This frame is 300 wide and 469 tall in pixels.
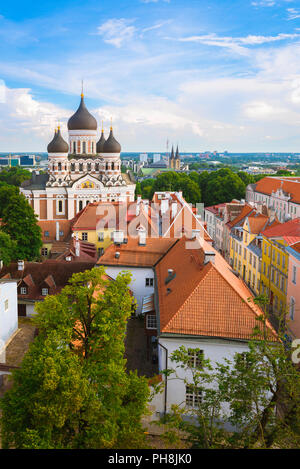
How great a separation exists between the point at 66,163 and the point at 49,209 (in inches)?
332

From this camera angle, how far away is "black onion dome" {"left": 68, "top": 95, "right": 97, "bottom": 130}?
7669 cm

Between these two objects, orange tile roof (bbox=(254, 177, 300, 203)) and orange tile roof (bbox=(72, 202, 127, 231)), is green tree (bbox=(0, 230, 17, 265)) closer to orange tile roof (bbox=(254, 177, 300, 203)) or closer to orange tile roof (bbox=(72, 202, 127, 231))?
orange tile roof (bbox=(72, 202, 127, 231))

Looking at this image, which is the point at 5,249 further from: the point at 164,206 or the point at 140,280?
the point at 164,206

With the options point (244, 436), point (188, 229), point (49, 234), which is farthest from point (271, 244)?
point (49, 234)

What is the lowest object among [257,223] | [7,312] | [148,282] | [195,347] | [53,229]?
[7,312]

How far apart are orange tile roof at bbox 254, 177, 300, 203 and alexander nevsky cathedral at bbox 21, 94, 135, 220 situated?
29020mm

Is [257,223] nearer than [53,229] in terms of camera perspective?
Yes

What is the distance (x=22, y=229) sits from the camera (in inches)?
1773

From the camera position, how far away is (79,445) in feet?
43.7

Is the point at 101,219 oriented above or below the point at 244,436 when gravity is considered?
above

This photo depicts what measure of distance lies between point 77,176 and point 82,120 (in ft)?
36.0

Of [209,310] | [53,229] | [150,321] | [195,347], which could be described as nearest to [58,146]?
[53,229]

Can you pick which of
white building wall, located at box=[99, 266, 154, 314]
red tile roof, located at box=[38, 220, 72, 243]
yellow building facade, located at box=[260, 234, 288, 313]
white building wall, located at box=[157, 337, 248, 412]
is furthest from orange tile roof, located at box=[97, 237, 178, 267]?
red tile roof, located at box=[38, 220, 72, 243]

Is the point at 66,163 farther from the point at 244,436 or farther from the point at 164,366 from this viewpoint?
the point at 244,436
